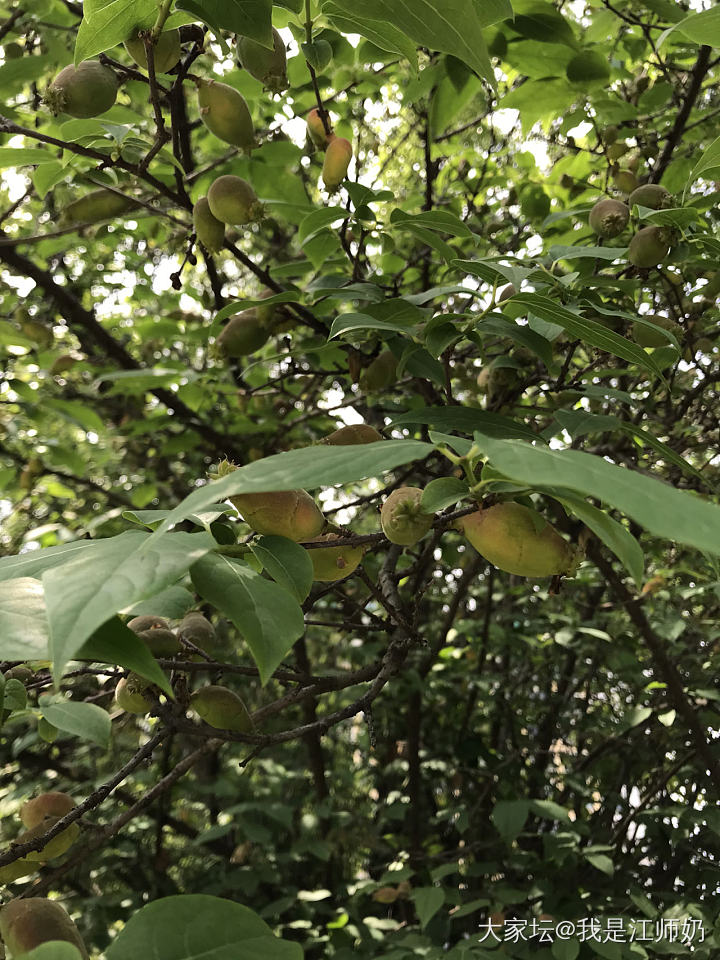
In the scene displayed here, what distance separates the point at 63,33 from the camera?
59.9 inches

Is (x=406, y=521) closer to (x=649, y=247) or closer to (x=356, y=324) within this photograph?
(x=356, y=324)

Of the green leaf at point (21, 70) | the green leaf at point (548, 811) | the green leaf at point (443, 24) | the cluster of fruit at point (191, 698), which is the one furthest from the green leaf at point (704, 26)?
the green leaf at point (548, 811)

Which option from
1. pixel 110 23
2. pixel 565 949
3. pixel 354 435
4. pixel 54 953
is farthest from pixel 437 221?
pixel 565 949

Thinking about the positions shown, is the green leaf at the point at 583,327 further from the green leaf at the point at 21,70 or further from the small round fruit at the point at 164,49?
the green leaf at the point at 21,70

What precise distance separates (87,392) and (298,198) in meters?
1.61

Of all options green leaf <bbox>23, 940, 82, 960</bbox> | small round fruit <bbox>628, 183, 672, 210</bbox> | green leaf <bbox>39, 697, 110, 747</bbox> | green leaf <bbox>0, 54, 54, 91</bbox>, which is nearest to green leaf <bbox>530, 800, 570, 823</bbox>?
green leaf <bbox>39, 697, 110, 747</bbox>

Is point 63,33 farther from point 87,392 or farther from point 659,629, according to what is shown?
point 659,629

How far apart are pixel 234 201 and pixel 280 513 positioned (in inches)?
20.2

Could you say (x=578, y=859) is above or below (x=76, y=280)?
below

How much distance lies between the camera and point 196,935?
0.43 m

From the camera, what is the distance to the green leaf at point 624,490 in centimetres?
31

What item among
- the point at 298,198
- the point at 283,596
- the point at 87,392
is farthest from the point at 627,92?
the point at 87,392

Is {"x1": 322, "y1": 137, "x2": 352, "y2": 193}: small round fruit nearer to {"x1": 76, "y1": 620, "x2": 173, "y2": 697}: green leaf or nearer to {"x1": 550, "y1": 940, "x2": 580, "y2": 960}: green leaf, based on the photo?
{"x1": 76, "y1": 620, "x2": 173, "y2": 697}: green leaf

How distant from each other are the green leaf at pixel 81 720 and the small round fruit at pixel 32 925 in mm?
144
